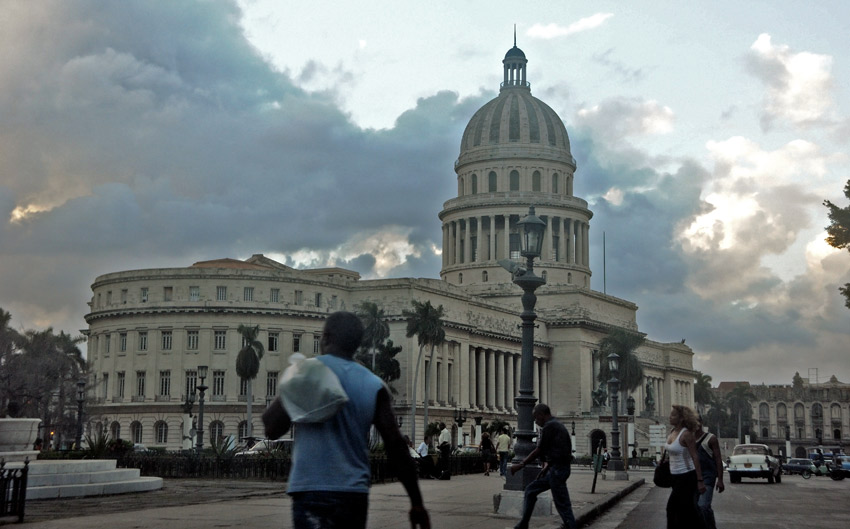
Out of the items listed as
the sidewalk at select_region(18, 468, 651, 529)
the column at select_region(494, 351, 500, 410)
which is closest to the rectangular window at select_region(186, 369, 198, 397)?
the column at select_region(494, 351, 500, 410)

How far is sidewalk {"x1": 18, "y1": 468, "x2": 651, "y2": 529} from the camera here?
18.5 m

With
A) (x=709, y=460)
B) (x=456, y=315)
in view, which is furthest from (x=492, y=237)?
(x=709, y=460)

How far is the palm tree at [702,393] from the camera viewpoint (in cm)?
18362

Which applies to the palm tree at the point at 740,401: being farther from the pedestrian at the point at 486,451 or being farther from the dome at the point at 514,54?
the pedestrian at the point at 486,451

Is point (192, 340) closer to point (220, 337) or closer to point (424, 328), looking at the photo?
point (220, 337)

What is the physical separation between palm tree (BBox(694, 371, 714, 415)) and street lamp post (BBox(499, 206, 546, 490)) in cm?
16371

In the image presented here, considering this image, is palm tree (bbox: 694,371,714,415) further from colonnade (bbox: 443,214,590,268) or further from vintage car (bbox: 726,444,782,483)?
vintage car (bbox: 726,444,782,483)

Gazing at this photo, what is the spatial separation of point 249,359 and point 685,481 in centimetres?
7437

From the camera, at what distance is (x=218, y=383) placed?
9081 cm

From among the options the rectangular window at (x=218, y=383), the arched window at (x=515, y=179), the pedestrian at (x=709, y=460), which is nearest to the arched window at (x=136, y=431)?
the rectangular window at (x=218, y=383)

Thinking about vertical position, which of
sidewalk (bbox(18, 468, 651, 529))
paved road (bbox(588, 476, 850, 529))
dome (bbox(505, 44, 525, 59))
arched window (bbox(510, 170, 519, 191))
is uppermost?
dome (bbox(505, 44, 525, 59))

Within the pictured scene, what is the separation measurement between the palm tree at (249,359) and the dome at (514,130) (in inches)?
2004

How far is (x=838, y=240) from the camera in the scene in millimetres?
43750

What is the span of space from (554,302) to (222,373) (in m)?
45.5
